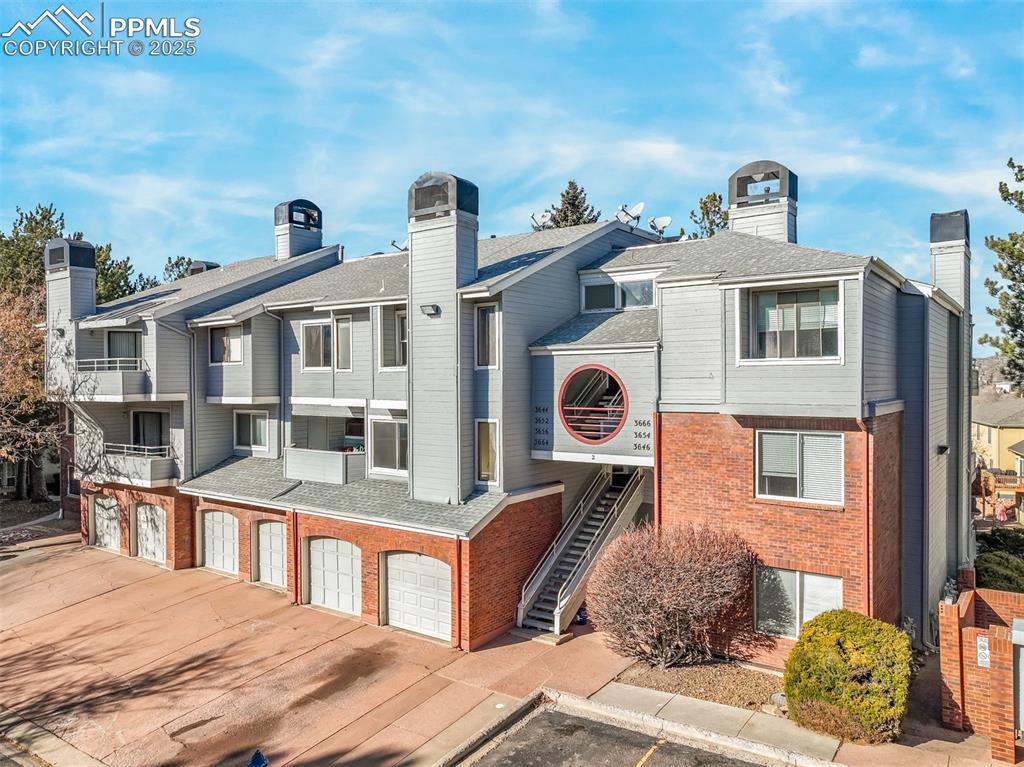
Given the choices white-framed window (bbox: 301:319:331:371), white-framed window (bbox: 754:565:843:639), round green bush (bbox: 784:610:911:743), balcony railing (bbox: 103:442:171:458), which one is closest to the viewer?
round green bush (bbox: 784:610:911:743)

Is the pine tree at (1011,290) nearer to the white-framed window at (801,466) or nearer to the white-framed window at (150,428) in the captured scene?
the white-framed window at (801,466)

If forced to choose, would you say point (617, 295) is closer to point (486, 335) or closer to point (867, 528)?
point (486, 335)

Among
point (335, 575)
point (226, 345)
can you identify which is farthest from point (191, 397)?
point (335, 575)

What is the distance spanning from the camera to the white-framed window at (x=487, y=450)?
18.4 m

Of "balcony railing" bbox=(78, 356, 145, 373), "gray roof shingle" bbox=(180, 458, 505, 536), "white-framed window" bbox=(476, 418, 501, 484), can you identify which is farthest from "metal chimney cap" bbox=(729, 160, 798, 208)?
"balcony railing" bbox=(78, 356, 145, 373)

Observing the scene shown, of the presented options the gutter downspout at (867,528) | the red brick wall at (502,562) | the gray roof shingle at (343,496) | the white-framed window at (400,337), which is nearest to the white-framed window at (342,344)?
the white-framed window at (400,337)

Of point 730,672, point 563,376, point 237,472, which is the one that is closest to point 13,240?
point 237,472

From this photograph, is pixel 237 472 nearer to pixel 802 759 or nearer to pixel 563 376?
pixel 563 376

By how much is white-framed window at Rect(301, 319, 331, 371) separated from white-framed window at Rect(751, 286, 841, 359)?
44.5 feet

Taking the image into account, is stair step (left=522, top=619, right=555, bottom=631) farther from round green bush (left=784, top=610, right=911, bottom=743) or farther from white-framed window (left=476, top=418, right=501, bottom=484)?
round green bush (left=784, top=610, right=911, bottom=743)

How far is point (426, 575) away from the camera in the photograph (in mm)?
18031

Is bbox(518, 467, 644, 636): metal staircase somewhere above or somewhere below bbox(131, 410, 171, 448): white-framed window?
below

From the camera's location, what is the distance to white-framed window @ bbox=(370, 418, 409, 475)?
20750 millimetres

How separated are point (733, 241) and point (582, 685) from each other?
1215 cm
